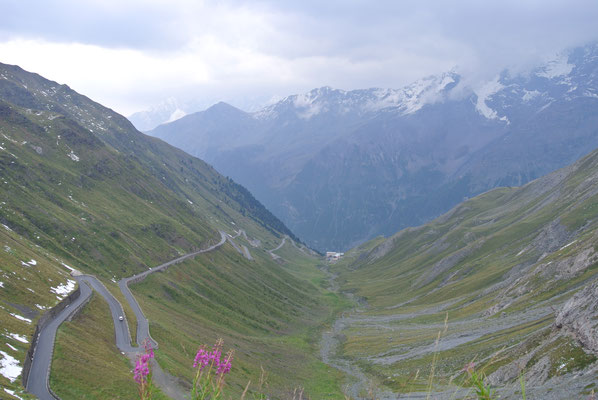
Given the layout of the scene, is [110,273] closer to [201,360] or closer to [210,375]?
[201,360]

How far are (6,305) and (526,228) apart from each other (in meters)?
176

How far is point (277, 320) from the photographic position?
150 m

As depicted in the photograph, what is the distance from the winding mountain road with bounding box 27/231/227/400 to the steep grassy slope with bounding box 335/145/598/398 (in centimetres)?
3279

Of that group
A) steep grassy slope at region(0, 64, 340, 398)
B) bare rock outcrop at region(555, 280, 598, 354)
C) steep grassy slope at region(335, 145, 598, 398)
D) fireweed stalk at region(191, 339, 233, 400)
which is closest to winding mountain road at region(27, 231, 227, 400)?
steep grassy slope at region(0, 64, 340, 398)

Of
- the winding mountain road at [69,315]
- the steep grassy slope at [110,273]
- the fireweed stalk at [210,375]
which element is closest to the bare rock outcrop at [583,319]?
the steep grassy slope at [110,273]

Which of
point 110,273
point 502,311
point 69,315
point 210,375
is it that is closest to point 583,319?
point 502,311

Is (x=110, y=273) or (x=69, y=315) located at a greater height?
(x=69, y=315)

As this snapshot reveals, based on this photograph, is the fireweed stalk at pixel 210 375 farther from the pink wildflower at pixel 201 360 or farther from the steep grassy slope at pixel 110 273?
the steep grassy slope at pixel 110 273

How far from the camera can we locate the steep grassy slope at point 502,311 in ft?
176

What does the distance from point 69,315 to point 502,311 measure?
3554 inches

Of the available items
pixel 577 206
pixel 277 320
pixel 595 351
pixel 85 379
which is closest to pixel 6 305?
pixel 85 379

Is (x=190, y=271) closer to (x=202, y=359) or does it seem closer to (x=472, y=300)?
(x=472, y=300)

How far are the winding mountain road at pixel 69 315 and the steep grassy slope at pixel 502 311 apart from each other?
32.8 meters

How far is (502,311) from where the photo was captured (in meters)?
101
